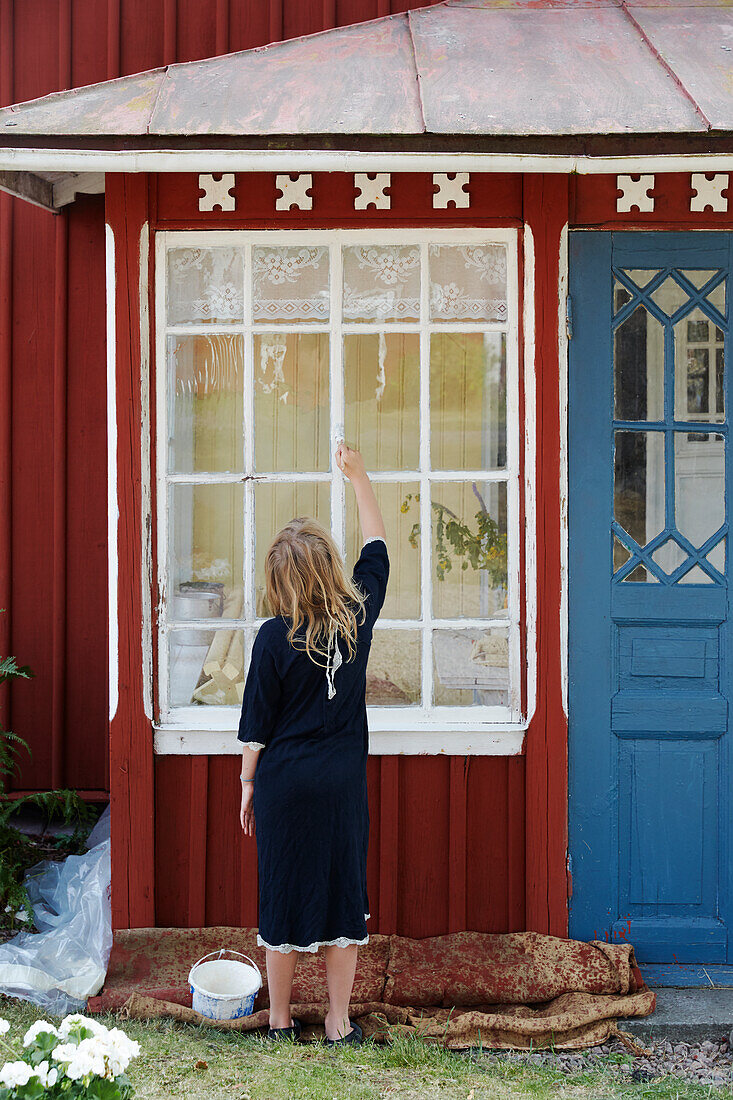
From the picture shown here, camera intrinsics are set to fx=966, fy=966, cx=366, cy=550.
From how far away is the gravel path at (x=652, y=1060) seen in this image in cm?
316

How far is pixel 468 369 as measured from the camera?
3828 mm

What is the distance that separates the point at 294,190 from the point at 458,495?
1335 millimetres

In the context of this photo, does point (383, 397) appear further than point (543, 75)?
Yes

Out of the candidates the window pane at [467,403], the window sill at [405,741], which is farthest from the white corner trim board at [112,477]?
the window pane at [467,403]

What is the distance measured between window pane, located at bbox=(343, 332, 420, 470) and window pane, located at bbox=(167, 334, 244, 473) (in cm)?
45

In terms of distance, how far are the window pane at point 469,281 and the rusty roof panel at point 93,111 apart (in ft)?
3.89

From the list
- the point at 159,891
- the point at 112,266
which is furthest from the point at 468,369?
the point at 159,891

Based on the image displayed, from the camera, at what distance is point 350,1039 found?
320 cm

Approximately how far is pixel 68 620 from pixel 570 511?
8.86 feet

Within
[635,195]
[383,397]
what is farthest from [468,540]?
[635,195]

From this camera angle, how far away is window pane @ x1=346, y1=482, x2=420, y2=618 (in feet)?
12.6

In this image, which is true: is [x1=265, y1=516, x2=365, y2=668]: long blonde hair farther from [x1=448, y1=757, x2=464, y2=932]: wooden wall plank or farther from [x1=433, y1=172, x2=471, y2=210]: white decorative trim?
[x1=433, y1=172, x2=471, y2=210]: white decorative trim

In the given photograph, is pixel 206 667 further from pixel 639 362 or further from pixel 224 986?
pixel 639 362

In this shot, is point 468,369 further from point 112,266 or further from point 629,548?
point 112,266
